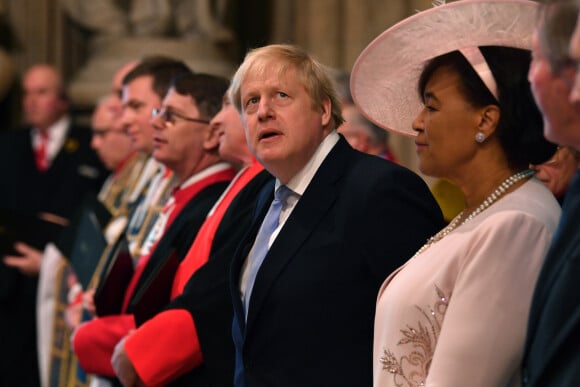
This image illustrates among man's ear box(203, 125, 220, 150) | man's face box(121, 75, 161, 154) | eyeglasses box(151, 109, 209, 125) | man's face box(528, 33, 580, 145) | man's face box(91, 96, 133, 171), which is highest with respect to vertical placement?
man's face box(528, 33, 580, 145)

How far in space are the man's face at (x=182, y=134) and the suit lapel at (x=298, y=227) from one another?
1330mm

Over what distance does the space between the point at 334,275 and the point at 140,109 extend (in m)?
2.19

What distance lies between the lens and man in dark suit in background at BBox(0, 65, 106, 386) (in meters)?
7.20

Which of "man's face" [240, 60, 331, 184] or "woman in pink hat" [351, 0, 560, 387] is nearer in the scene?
"woman in pink hat" [351, 0, 560, 387]

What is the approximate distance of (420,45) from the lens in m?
3.03

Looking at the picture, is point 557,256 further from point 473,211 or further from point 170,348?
point 170,348

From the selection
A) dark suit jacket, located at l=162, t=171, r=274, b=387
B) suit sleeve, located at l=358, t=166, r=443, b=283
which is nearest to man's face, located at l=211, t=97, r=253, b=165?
dark suit jacket, located at l=162, t=171, r=274, b=387

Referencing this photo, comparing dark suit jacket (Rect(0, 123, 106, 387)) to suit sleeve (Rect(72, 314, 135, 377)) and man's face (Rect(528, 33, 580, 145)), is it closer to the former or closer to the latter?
suit sleeve (Rect(72, 314, 135, 377))

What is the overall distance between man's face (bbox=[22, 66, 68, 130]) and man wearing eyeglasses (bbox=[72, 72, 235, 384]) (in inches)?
144

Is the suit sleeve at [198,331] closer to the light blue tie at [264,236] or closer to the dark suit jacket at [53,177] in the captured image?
the light blue tie at [264,236]

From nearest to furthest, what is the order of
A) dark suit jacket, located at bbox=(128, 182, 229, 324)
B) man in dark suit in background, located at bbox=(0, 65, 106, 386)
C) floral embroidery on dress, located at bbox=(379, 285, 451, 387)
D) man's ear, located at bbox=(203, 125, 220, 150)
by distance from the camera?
1. floral embroidery on dress, located at bbox=(379, 285, 451, 387)
2. dark suit jacket, located at bbox=(128, 182, 229, 324)
3. man's ear, located at bbox=(203, 125, 220, 150)
4. man in dark suit in background, located at bbox=(0, 65, 106, 386)

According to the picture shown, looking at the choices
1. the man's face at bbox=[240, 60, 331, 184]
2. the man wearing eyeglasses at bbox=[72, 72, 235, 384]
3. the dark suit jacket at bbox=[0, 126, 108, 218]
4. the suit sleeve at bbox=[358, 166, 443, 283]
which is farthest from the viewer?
the dark suit jacket at bbox=[0, 126, 108, 218]

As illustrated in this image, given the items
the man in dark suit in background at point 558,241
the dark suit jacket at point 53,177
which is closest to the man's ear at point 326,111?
the man in dark suit in background at point 558,241

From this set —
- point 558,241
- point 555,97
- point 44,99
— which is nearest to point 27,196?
point 44,99
